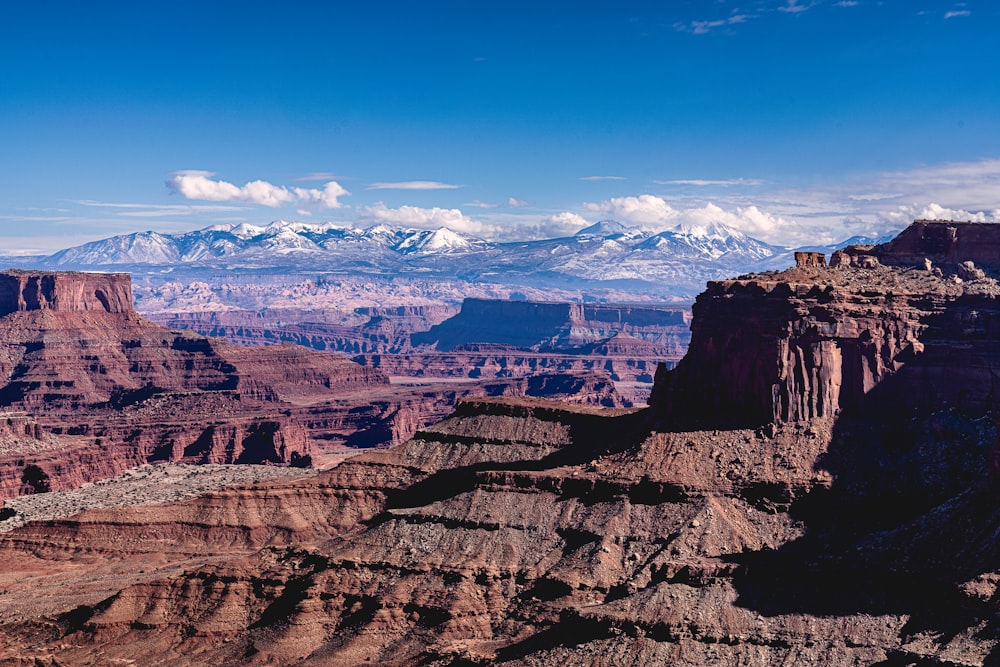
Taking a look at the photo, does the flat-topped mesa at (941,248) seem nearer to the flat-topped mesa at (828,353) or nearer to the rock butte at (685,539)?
the rock butte at (685,539)

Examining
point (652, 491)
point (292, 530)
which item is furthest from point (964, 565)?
point (292, 530)

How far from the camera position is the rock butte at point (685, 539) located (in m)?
87.1

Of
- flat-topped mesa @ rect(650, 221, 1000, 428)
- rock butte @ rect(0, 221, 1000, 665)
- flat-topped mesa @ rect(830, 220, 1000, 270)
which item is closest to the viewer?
rock butte @ rect(0, 221, 1000, 665)

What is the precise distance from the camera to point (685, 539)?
101 metres

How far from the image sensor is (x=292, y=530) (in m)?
132

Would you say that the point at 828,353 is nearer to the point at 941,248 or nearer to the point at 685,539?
the point at 685,539

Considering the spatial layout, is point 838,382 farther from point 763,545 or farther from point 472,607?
point 472,607

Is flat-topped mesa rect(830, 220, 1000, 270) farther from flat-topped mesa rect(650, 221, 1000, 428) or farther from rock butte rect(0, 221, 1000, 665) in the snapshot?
flat-topped mesa rect(650, 221, 1000, 428)

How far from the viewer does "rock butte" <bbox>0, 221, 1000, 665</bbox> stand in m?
87.1

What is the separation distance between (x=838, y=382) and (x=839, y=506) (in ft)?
47.1

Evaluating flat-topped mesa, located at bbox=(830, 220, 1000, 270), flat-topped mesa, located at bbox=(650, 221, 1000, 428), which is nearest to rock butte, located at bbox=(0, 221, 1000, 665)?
flat-topped mesa, located at bbox=(650, 221, 1000, 428)

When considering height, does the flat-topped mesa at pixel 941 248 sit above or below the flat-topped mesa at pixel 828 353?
above

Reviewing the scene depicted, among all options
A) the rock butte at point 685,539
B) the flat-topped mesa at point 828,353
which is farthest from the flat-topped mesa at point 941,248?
the flat-topped mesa at point 828,353

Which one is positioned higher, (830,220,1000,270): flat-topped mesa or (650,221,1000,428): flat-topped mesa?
(830,220,1000,270): flat-topped mesa
